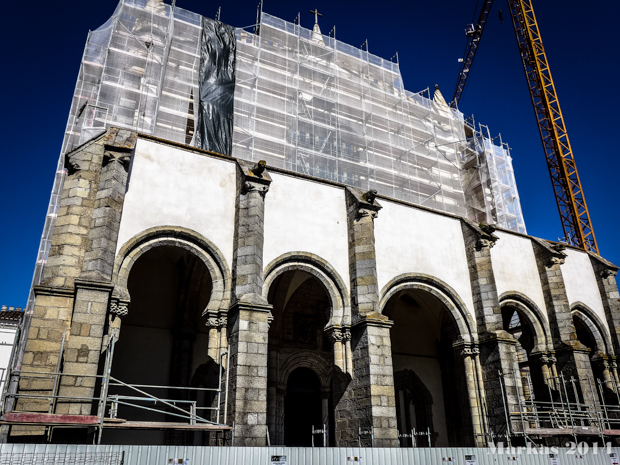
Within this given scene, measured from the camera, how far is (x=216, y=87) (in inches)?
641

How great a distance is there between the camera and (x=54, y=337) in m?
8.34

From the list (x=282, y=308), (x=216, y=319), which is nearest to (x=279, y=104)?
(x=282, y=308)

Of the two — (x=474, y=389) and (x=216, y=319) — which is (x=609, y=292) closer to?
(x=474, y=389)

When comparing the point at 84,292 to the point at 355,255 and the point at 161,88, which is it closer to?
the point at 355,255

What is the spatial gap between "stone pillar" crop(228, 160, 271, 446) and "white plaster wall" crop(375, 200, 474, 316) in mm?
3455

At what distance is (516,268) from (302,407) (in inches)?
303

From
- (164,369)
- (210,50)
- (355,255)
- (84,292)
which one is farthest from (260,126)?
(84,292)

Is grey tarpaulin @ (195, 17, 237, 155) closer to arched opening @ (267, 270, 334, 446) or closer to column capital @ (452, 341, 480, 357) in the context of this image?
arched opening @ (267, 270, 334, 446)

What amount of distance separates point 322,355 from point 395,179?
692cm

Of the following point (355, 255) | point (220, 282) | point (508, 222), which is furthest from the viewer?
point (508, 222)

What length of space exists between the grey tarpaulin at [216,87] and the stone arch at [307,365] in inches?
258

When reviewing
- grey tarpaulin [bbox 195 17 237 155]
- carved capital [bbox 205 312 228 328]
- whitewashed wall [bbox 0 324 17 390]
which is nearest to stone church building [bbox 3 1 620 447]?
carved capital [bbox 205 312 228 328]

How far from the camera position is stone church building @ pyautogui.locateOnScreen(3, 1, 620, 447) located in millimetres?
8789

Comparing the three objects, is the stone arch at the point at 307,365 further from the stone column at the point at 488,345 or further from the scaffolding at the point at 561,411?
the scaffolding at the point at 561,411
